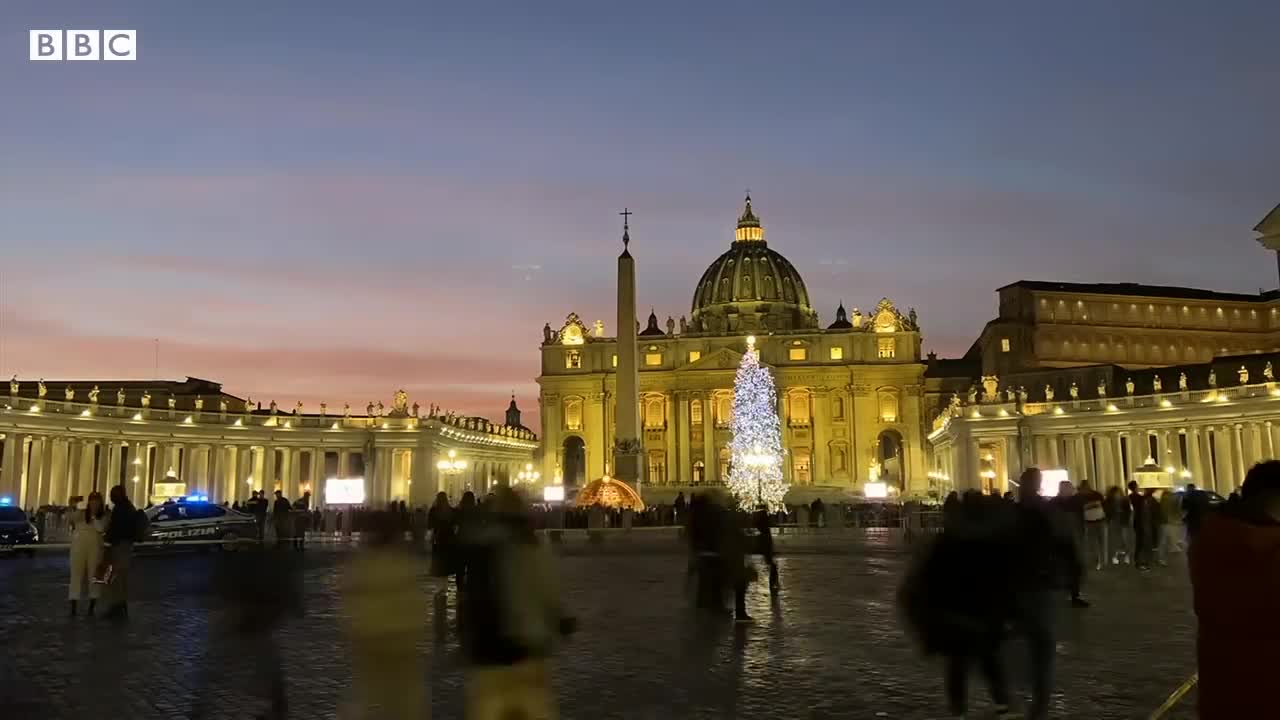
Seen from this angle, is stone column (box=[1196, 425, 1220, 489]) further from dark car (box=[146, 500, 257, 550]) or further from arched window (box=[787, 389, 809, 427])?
dark car (box=[146, 500, 257, 550])

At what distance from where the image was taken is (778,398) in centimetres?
10469

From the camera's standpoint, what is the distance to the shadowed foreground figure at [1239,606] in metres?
4.18

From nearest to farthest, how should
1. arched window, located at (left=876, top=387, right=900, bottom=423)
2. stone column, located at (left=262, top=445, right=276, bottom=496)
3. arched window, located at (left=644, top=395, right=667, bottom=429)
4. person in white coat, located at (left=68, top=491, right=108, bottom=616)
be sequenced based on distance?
person in white coat, located at (left=68, top=491, right=108, bottom=616)
stone column, located at (left=262, top=445, right=276, bottom=496)
arched window, located at (left=876, top=387, right=900, bottom=423)
arched window, located at (left=644, top=395, right=667, bottom=429)

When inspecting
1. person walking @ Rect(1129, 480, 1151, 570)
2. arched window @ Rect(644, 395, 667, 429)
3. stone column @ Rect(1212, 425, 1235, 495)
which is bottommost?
person walking @ Rect(1129, 480, 1151, 570)

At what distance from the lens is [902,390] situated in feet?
340

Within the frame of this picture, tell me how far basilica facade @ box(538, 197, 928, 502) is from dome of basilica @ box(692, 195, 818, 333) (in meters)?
7.53

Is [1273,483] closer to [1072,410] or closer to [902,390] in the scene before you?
[1072,410]

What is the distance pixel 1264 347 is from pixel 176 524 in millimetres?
91723

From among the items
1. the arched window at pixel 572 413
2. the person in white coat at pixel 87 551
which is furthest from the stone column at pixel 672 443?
the person in white coat at pixel 87 551

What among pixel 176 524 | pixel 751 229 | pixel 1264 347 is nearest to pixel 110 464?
pixel 176 524

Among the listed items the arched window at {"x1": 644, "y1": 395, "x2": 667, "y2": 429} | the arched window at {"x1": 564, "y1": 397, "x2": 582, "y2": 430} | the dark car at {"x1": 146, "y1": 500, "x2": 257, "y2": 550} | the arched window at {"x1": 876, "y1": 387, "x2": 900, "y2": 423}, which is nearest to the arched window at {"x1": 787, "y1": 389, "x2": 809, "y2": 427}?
the arched window at {"x1": 876, "y1": 387, "x2": 900, "y2": 423}

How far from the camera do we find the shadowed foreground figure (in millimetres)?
4176

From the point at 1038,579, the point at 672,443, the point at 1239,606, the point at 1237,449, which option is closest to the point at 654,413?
the point at 672,443

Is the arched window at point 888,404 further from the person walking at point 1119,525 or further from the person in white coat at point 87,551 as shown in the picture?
the person in white coat at point 87,551
